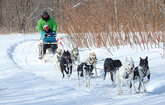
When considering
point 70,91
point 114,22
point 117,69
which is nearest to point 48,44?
point 114,22

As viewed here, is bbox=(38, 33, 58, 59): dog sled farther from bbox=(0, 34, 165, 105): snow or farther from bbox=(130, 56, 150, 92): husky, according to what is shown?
bbox=(130, 56, 150, 92): husky

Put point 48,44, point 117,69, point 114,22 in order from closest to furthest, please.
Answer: point 117,69 → point 114,22 → point 48,44

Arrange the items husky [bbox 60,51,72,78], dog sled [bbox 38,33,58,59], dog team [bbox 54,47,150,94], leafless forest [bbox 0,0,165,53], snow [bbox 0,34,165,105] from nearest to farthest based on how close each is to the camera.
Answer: snow [bbox 0,34,165,105], dog team [bbox 54,47,150,94], husky [bbox 60,51,72,78], leafless forest [bbox 0,0,165,53], dog sled [bbox 38,33,58,59]

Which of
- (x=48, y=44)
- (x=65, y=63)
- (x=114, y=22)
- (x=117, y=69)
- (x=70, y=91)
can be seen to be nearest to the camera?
(x=70, y=91)

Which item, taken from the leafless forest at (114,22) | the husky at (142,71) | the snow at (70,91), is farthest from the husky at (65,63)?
the leafless forest at (114,22)

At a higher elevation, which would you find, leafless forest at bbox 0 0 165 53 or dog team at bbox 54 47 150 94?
leafless forest at bbox 0 0 165 53

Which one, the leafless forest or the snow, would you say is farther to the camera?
the leafless forest

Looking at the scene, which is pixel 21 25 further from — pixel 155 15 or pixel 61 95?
pixel 61 95

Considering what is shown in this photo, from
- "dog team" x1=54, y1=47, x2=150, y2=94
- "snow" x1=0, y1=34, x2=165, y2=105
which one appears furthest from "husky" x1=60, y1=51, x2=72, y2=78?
"snow" x1=0, y1=34, x2=165, y2=105

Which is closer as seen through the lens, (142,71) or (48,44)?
(142,71)

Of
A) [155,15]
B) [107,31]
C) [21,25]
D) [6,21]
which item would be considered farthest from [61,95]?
[6,21]

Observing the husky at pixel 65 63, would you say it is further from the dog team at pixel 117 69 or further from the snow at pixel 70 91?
the snow at pixel 70 91

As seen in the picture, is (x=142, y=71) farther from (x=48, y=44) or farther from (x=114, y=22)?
(x=48, y=44)

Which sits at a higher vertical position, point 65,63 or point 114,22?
point 114,22
